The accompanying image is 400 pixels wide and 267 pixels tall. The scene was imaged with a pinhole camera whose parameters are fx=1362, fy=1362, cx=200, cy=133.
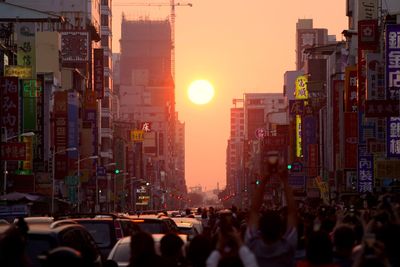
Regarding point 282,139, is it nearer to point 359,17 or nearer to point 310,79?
point 310,79

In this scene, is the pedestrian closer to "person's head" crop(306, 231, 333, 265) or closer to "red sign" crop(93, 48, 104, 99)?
"person's head" crop(306, 231, 333, 265)

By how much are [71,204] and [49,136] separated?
6.23 m

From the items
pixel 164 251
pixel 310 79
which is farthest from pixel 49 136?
pixel 164 251

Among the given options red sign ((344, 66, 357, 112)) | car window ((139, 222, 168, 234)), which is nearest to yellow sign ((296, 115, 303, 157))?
red sign ((344, 66, 357, 112))

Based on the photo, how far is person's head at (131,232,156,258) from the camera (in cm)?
1313

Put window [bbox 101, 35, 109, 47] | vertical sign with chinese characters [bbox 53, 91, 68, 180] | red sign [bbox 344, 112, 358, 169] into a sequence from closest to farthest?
red sign [bbox 344, 112, 358, 169], vertical sign with chinese characters [bbox 53, 91, 68, 180], window [bbox 101, 35, 109, 47]

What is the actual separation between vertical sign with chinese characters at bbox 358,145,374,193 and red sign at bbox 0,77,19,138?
19.0 metres

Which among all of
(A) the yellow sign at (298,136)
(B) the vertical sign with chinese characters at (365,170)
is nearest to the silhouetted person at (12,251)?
(B) the vertical sign with chinese characters at (365,170)

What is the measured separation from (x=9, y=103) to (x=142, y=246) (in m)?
62.6

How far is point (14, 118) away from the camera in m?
75.4

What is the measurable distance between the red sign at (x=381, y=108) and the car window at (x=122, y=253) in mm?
34607

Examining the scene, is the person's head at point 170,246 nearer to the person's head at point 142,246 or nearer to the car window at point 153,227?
the person's head at point 142,246

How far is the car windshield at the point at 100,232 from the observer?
26598 millimetres

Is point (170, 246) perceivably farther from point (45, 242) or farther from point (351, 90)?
point (351, 90)
